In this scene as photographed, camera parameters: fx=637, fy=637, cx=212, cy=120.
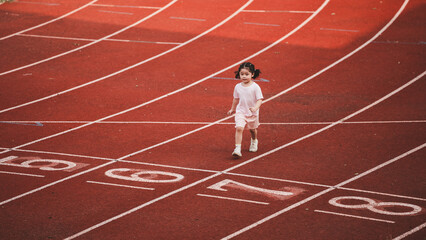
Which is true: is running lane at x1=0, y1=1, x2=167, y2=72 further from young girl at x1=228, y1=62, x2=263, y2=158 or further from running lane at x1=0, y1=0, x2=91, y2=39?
young girl at x1=228, y1=62, x2=263, y2=158

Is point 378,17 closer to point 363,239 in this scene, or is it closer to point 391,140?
point 391,140

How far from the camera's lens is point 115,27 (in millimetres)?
19266

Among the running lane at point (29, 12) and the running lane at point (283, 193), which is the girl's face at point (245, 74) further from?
the running lane at point (29, 12)

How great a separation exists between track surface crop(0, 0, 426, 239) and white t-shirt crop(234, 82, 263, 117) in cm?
74

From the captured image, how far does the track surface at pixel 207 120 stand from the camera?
26.0 ft

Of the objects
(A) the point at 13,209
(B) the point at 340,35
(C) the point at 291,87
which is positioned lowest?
(A) the point at 13,209

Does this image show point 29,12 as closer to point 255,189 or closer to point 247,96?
point 247,96

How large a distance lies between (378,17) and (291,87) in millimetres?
6065

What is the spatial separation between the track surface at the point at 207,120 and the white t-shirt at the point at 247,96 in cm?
74

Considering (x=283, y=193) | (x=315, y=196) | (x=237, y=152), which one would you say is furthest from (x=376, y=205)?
(x=237, y=152)

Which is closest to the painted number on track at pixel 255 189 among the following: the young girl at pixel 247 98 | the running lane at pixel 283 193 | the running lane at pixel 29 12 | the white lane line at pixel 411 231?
the running lane at pixel 283 193

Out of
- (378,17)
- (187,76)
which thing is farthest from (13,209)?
(378,17)

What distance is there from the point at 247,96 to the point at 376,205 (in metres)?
2.98

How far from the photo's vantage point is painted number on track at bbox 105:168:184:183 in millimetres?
9227
